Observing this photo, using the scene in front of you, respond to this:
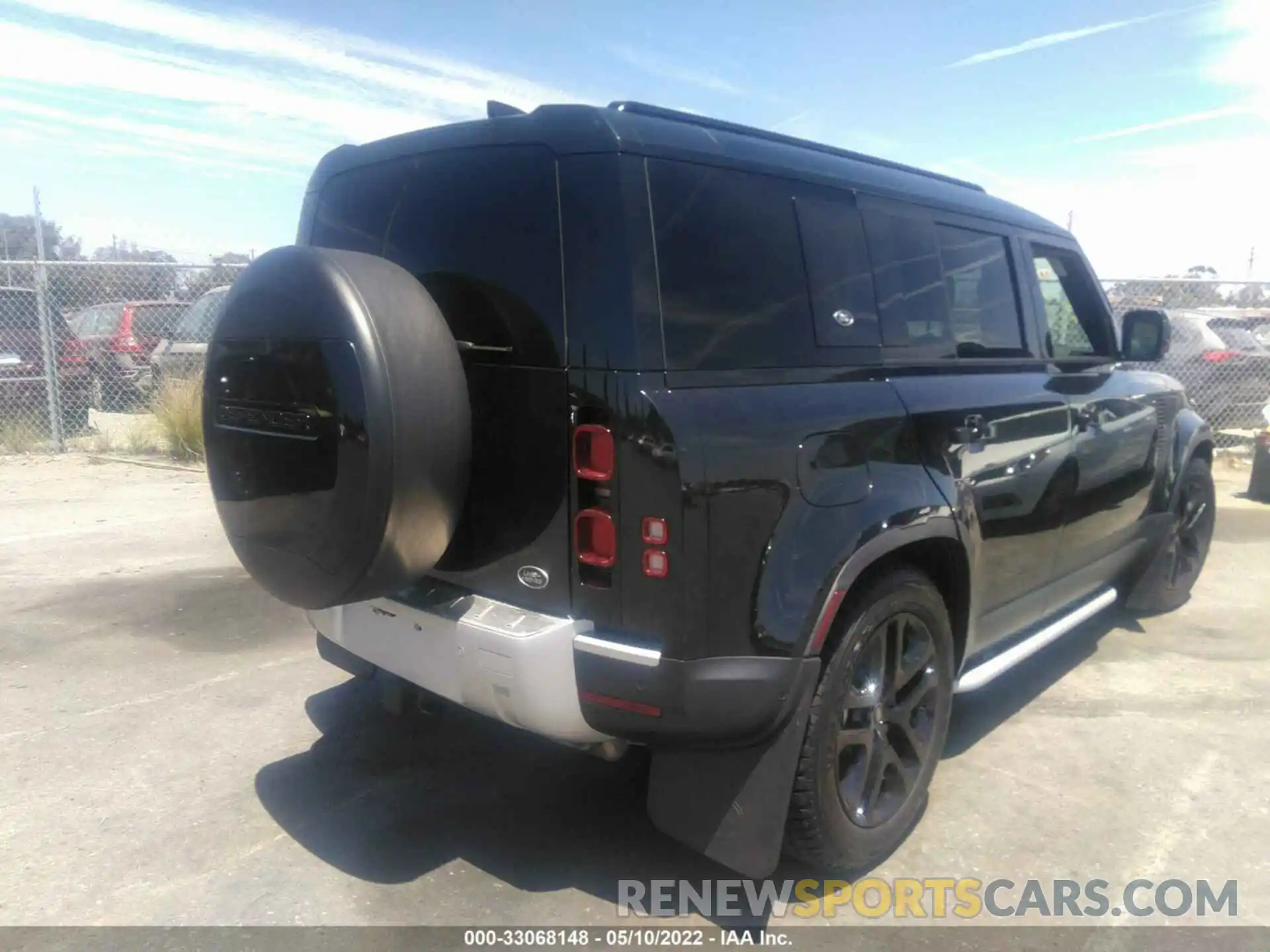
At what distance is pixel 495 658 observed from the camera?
99.0 inches

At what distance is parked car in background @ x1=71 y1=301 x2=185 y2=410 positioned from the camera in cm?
1110

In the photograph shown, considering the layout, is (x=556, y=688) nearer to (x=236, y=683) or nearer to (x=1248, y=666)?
(x=236, y=683)

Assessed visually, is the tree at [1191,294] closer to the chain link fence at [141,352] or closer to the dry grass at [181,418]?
the chain link fence at [141,352]

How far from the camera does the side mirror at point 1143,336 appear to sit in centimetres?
464

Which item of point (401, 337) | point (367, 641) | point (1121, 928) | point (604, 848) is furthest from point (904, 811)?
point (401, 337)

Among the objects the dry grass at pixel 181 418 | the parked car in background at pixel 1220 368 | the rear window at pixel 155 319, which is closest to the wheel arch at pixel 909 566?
the dry grass at pixel 181 418

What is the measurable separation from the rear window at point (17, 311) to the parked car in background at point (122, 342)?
91 cm

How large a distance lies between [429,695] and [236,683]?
1.63 metres

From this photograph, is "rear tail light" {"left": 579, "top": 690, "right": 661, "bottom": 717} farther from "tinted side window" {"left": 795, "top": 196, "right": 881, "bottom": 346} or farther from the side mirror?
the side mirror

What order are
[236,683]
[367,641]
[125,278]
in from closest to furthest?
[367,641]
[236,683]
[125,278]

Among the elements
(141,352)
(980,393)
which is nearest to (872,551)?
(980,393)

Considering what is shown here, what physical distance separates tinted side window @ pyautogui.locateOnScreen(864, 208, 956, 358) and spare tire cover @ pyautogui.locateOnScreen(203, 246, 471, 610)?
1.42 m

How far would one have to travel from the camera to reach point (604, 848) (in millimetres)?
3111

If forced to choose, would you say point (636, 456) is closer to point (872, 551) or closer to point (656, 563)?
point (656, 563)
